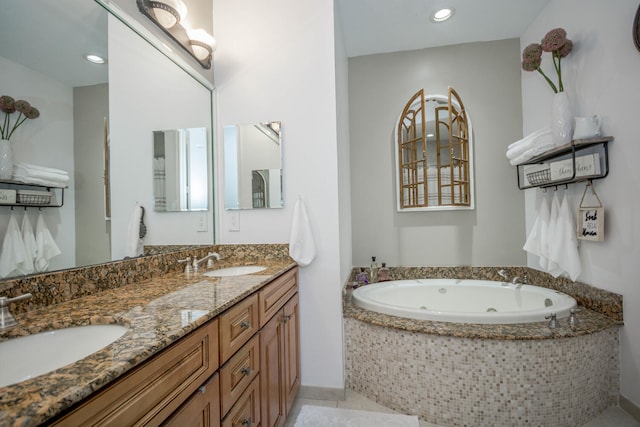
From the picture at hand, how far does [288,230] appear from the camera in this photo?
1.94 meters

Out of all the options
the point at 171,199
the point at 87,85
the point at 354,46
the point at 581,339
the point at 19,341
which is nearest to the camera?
the point at 19,341

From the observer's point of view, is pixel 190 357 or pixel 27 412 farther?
pixel 190 357

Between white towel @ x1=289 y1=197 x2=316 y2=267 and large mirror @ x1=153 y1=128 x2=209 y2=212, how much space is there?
2.17ft

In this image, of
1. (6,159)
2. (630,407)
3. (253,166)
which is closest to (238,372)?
(6,159)

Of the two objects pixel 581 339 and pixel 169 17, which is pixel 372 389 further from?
pixel 169 17

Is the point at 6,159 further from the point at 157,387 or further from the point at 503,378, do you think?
the point at 503,378

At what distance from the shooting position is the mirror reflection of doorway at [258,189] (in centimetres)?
195

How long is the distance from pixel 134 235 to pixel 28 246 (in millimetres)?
462

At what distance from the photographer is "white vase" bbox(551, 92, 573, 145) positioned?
1.80 m

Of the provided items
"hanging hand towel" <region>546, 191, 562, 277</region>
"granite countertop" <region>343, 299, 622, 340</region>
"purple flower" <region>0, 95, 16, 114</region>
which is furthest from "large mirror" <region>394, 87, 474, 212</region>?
"purple flower" <region>0, 95, 16, 114</region>

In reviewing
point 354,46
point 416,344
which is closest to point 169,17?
point 354,46

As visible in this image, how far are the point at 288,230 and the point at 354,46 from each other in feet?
6.21

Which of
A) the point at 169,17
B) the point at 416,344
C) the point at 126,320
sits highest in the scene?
the point at 169,17

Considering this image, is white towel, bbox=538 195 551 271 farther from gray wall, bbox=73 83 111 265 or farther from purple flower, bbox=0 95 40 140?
purple flower, bbox=0 95 40 140
